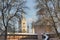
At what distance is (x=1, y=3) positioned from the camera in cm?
2812

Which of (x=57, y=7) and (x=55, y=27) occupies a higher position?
(x=57, y=7)

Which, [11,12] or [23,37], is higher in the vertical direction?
[11,12]

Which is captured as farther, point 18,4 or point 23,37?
point 23,37

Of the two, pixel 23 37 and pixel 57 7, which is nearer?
pixel 57 7

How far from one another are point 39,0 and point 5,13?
4893 millimetres

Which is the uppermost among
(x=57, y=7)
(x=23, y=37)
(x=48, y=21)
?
(x=57, y=7)

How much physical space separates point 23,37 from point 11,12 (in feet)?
22.8

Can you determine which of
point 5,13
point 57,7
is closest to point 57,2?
point 57,7

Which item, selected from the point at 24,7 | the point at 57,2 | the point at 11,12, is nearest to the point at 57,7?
the point at 57,2

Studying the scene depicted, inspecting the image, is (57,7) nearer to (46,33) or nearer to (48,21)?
(48,21)

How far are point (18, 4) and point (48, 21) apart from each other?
4.54 metres

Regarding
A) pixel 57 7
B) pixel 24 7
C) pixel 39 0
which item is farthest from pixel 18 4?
pixel 57 7

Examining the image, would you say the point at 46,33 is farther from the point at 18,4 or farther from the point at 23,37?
the point at 18,4

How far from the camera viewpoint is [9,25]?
27797 millimetres
